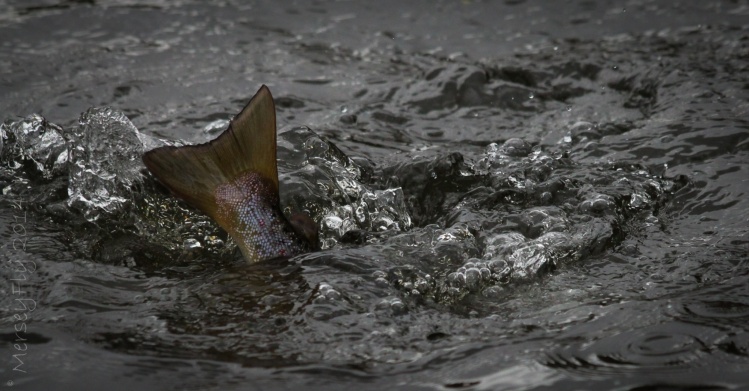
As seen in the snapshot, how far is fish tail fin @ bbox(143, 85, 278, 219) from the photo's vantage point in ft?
8.89

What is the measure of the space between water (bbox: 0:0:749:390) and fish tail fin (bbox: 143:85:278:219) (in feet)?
1.02

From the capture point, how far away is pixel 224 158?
2752 mm

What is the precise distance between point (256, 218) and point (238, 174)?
15 centimetres

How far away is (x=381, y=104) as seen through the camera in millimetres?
4656

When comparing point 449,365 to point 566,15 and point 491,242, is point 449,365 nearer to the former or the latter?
point 491,242

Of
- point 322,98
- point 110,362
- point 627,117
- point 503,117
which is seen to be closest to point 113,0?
point 322,98

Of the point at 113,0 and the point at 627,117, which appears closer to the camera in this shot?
the point at 627,117

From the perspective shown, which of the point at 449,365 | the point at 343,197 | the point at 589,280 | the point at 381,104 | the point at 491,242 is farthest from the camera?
the point at 381,104

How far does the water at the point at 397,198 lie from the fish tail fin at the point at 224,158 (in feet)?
1.02

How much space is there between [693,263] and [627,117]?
1.52m

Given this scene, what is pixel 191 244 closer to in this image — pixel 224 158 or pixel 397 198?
pixel 224 158

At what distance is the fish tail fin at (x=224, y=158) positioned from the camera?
2.71 metres

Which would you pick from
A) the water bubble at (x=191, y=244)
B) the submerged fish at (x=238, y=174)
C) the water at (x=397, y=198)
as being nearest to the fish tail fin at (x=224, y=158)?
the submerged fish at (x=238, y=174)

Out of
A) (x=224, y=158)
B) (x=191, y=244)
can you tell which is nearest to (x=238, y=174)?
(x=224, y=158)
